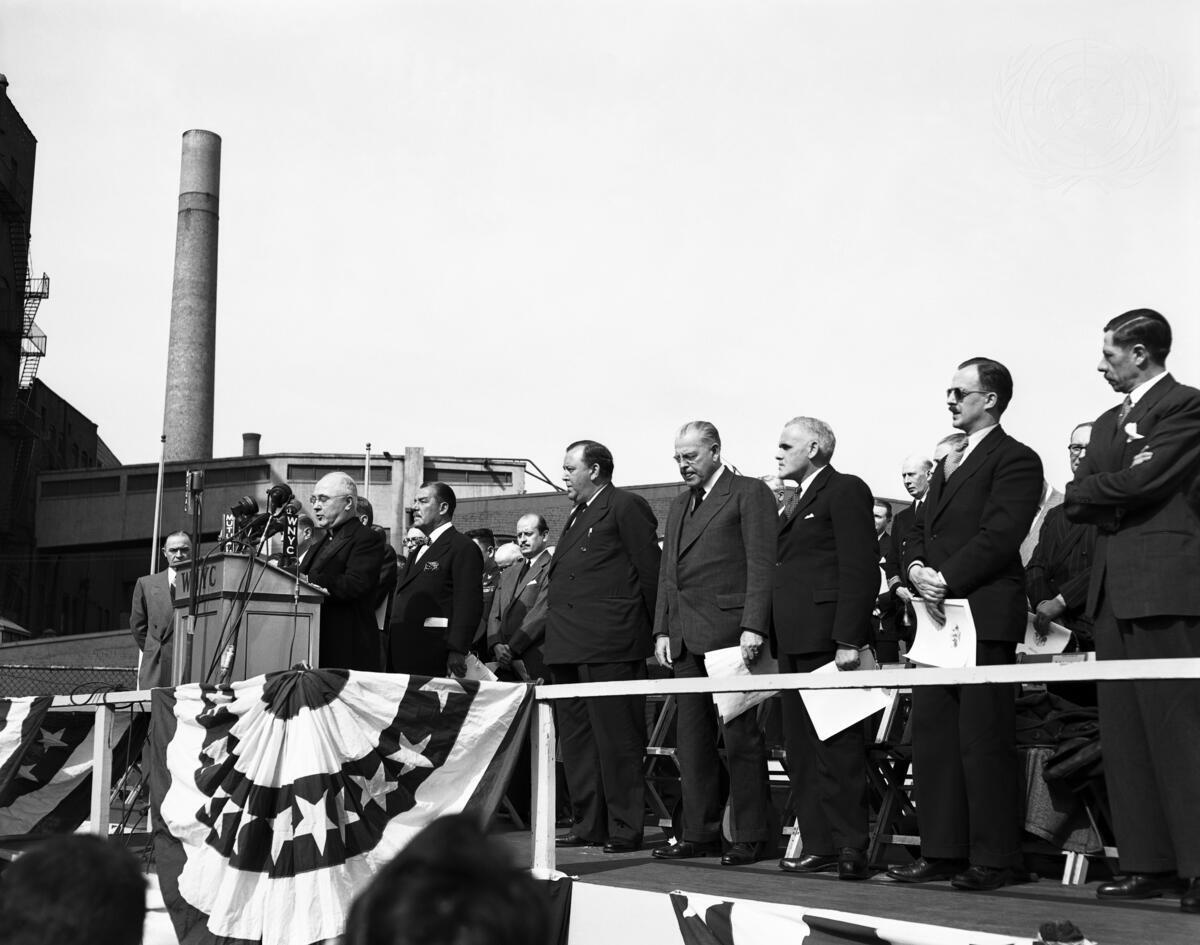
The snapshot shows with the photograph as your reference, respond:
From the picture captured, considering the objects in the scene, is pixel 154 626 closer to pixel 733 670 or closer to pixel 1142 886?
pixel 733 670

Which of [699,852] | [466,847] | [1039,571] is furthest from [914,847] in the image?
[466,847]

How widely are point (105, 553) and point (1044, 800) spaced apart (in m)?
35.3

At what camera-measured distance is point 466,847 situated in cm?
153

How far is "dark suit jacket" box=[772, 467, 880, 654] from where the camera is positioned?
5906 millimetres

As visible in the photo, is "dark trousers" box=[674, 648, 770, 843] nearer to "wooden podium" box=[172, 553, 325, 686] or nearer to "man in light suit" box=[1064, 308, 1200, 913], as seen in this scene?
"man in light suit" box=[1064, 308, 1200, 913]

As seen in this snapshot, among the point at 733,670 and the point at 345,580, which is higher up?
the point at 345,580

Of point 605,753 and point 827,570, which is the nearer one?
point 827,570

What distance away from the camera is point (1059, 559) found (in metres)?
6.96

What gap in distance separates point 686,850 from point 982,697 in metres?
1.73

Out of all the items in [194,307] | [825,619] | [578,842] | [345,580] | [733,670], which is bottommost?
[578,842]

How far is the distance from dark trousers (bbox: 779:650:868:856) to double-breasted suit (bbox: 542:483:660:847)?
103cm

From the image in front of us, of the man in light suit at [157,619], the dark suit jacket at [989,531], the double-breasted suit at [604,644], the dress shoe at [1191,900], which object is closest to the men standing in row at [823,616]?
the dark suit jacket at [989,531]

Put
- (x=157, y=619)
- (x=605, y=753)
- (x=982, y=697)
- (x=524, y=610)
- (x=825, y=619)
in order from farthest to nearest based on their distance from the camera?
(x=157, y=619) < (x=524, y=610) < (x=605, y=753) < (x=825, y=619) < (x=982, y=697)

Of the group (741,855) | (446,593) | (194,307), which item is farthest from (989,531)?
(194,307)
